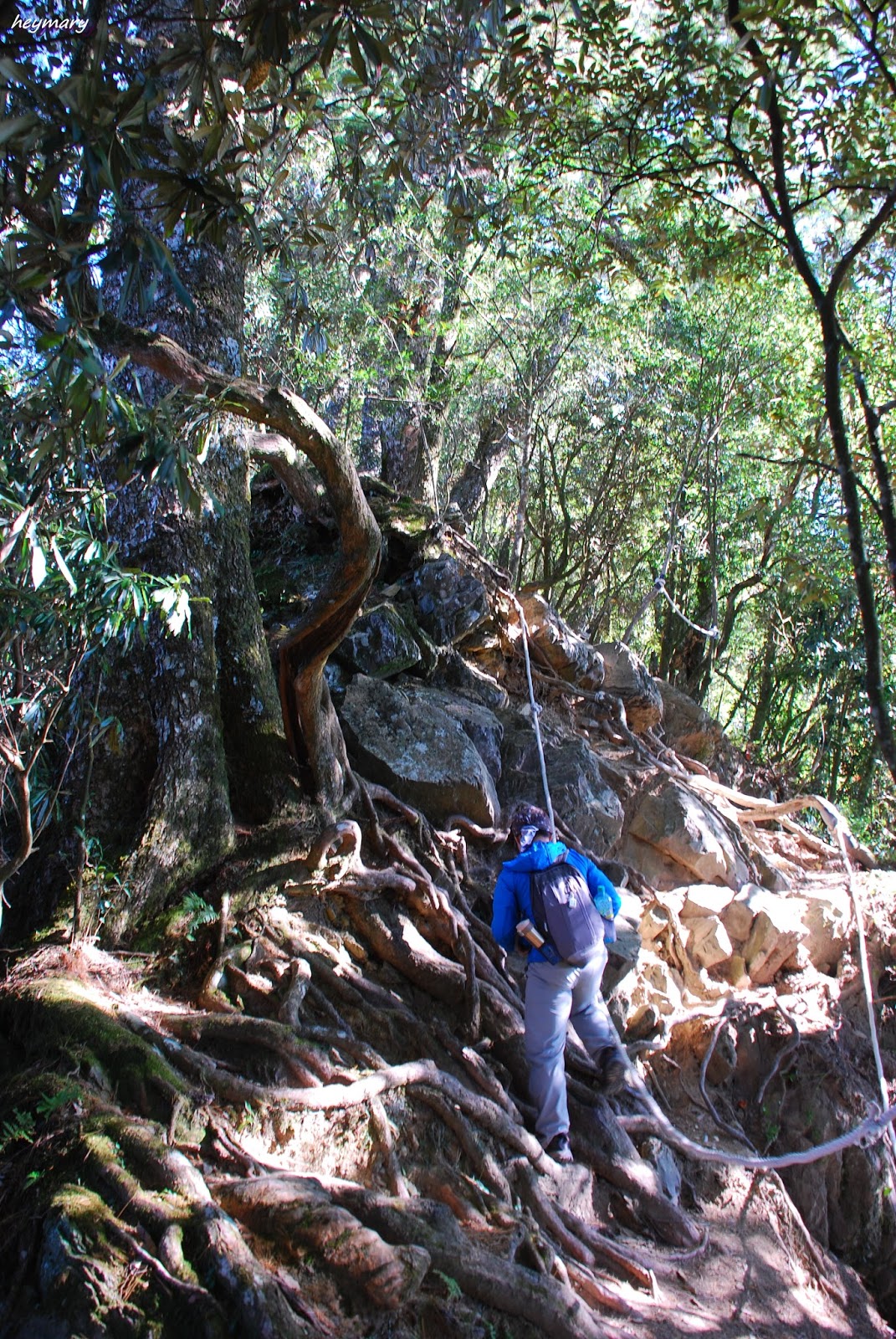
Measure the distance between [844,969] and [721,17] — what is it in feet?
22.5

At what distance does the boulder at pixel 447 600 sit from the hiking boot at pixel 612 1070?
4.01m

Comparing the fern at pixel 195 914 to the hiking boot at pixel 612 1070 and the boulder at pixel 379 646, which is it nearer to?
the hiking boot at pixel 612 1070

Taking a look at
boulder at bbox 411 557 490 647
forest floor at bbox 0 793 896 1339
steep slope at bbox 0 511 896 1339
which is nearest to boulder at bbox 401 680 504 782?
steep slope at bbox 0 511 896 1339

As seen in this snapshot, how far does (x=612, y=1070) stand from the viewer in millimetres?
5098

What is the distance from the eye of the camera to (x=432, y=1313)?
3115mm

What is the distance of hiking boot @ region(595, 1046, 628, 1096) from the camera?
5.05m

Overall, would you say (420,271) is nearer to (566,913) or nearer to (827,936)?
(827,936)

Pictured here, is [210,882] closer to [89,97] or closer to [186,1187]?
[186,1187]

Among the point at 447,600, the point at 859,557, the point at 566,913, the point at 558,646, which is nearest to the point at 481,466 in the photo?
the point at 558,646

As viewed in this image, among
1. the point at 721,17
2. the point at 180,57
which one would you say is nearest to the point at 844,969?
the point at 721,17

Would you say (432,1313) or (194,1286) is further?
(432,1313)

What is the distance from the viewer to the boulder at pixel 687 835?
7.78 m

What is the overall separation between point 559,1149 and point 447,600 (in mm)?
4930

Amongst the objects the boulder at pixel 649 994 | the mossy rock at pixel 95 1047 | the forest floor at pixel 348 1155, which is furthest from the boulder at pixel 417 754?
the mossy rock at pixel 95 1047
